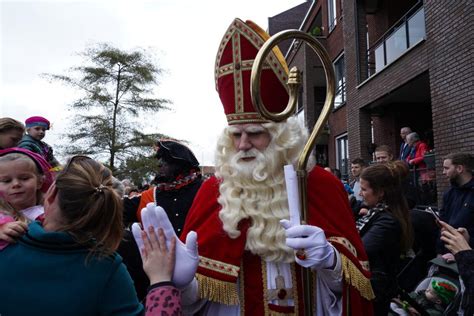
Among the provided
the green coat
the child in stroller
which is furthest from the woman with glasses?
the child in stroller

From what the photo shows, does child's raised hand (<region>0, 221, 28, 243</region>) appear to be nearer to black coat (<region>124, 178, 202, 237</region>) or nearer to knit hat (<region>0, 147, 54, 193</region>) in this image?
knit hat (<region>0, 147, 54, 193</region>)

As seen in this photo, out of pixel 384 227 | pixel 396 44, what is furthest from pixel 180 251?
pixel 396 44

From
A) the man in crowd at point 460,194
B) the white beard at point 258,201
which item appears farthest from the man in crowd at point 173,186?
the man in crowd at point 460,194

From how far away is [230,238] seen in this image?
2020 mm

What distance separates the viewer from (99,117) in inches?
722

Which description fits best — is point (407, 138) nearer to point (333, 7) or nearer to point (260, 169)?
point (260, 169)

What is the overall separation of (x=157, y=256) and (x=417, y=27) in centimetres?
896

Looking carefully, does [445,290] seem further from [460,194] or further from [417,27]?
[417,27]

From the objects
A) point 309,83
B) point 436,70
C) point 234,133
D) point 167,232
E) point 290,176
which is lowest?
point 167,232

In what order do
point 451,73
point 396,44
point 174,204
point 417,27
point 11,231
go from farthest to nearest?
point 396,44 → point 417,27 → point 451,73 → point 174,204 → point 11,231

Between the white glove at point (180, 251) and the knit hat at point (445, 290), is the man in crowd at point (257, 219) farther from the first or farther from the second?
the knit hat at point (445, 290)

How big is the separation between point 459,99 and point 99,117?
49.9 ft

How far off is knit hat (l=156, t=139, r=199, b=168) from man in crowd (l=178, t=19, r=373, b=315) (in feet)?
4.98

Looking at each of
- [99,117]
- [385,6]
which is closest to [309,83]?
[385,6]
